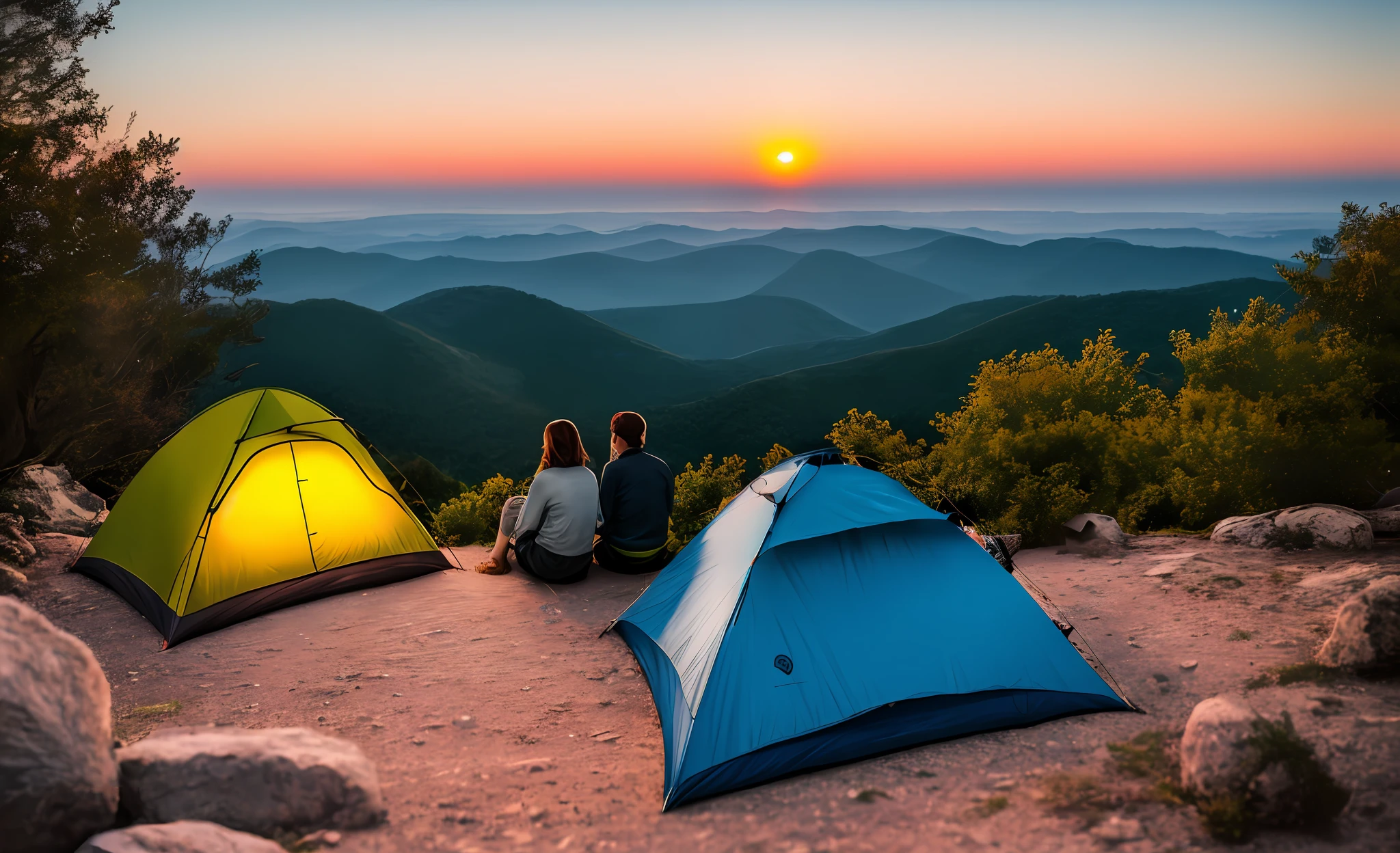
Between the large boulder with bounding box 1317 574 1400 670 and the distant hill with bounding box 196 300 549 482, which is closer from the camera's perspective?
the large boulder with bounding box 1317 574 1400 670

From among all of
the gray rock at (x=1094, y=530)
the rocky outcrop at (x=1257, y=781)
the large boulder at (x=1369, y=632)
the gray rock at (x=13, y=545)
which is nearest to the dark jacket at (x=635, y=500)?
the rocky outcrop at (x=1257, y=781)

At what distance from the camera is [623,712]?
6680mm

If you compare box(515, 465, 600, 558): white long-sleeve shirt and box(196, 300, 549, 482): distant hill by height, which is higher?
box(515, 465, 600, 558): white long-sleeve shirt

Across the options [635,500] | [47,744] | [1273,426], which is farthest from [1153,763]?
[1273,426]

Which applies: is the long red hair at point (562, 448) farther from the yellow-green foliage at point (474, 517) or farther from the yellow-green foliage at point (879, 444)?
the yellow-green foliage at point (879, 444)

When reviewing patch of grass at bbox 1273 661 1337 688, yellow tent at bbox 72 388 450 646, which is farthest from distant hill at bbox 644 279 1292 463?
patch of grass at bbox 1273 661 1337 688

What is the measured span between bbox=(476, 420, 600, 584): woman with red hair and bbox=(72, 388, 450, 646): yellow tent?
165 centimetres

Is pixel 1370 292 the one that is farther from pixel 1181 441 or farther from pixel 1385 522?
pixel 1385 522

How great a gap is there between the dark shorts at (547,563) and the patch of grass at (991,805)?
18.9ft

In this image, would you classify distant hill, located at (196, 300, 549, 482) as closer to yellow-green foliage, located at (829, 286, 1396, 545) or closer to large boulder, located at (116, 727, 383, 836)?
yellow-green foliage, located at (829, 286, 1396, 545)

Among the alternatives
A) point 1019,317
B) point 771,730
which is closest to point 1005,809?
point 771,730

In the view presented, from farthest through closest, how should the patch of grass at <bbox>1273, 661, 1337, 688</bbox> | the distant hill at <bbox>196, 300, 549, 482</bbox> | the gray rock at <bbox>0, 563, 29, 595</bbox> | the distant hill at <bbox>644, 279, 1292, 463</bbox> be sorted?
1. the distant hill at <bbox>644, 279, 1292, 463</bbox>
2. the distant hill at <bbox>196, 300, 549, 482</bbox>
3. the gray rock at <bbox>0, 563, 29, 595</bbox>
4. the patch of grass at <bbox>1273, 661, 1337, 688</bbox>

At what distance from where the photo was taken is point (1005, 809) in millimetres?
4906

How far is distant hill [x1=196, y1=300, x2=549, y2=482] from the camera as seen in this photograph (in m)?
107
